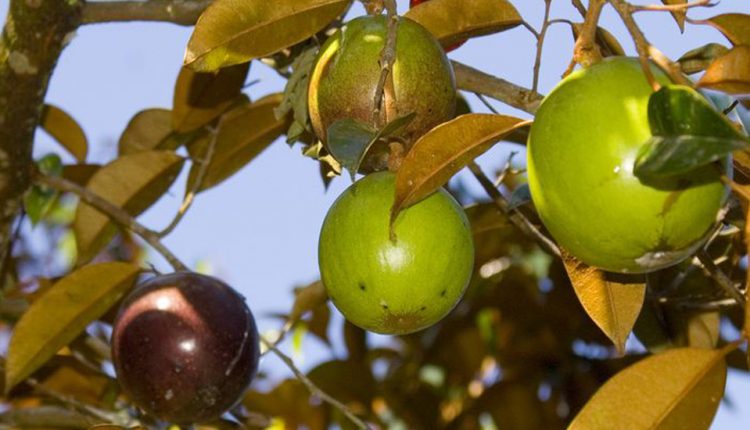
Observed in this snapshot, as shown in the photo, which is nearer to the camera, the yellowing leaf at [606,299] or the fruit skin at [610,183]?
the fruit skin at [610,183]

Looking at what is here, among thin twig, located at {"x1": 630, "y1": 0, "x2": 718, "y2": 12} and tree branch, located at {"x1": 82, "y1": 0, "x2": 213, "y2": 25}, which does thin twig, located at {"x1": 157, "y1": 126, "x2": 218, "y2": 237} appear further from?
thin twig, located at {"x1": 630, "y1": 0, "x2": 718, "y2": 12}

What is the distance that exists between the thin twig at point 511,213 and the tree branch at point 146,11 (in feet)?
1.71

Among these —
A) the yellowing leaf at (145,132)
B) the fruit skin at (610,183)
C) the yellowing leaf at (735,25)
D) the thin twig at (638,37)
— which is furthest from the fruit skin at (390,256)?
the yellowing leaf at (145,132)

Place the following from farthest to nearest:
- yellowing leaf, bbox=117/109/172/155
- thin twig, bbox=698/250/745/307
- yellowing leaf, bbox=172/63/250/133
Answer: yellowing leaf, bbox=117/109/172/155
yellowing leaf, bbox=172/63/250/133
thin twig, bbox=698/250/745/307

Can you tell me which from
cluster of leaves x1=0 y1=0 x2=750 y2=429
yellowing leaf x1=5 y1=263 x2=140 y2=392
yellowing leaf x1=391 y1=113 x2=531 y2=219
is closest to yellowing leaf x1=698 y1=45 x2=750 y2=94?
cluster of leaves x1=0 y1=0 x2=750 y2=429

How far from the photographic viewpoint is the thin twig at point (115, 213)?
Answer: 188 cm

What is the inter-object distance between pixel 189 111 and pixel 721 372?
1.17 metres

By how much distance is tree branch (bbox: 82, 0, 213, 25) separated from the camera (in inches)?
73.1

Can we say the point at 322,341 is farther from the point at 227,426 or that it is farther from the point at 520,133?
the point at 520,133

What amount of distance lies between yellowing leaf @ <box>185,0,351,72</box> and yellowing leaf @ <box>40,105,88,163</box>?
1094 millimetres

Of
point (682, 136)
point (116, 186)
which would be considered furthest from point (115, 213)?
point (682, 136)

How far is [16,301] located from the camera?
216 cm

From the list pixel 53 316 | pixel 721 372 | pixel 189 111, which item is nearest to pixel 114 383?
pixel 53 316

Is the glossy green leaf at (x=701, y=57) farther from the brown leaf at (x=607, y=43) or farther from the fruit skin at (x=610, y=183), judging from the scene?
the fruit skin at (x=610, y=183)
